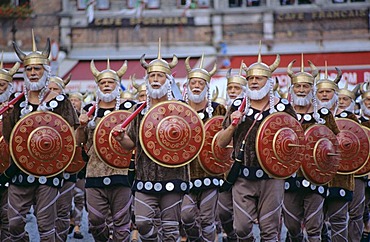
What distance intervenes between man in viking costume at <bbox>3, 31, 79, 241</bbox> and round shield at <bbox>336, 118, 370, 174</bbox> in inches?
123

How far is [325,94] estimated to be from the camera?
9648mm

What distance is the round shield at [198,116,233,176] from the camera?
9281 millimetres

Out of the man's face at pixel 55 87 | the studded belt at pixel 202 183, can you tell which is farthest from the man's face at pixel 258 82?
the man's face at pixel 55 87

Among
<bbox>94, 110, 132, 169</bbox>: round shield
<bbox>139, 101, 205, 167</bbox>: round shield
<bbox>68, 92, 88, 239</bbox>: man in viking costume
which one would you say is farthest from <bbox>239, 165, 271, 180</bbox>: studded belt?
<bbox>68, 92, 88, 239</bbox>: man in viking costume

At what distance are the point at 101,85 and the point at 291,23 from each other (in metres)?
17.5

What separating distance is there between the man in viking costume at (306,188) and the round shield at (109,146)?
1.82 m

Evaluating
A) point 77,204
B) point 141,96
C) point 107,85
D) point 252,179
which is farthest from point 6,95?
point 252,179

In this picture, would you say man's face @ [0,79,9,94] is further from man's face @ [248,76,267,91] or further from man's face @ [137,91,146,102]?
man's face @ [248,76,267,91]

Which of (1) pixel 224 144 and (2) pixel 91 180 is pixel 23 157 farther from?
(1) pixel 224 144

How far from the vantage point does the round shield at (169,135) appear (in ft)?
25.9

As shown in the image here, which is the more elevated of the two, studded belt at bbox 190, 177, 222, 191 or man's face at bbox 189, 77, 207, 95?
man's face at bbox 189, 77, 207, 95

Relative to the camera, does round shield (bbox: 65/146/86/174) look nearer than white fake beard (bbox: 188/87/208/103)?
No

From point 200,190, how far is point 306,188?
125 cm

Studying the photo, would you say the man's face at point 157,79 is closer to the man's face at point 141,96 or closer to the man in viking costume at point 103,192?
the man in viking costume at point 103,192
